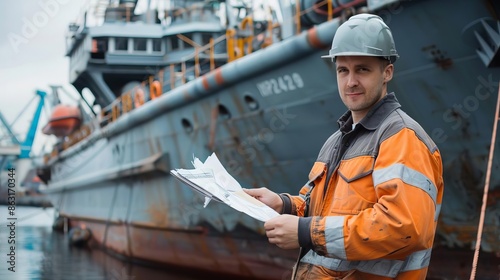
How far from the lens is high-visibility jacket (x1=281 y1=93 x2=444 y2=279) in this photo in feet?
5.25

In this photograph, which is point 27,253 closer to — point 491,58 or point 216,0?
point 216,0

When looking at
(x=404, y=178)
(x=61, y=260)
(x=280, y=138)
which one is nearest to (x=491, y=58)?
(x=280, y=138)

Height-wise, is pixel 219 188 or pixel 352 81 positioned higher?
pixel 352 81

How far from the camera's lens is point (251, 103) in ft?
26.8

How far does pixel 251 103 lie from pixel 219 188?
6280mm

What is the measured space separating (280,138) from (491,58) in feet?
9.98

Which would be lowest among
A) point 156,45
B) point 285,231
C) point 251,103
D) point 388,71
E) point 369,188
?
point 285,231

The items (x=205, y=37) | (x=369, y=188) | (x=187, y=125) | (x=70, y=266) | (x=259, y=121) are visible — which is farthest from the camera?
(x=205, y=37)

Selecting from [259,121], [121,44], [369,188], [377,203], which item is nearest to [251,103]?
[259,121]

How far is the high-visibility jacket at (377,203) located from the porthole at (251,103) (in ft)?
20.0

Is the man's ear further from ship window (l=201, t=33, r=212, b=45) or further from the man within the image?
ship window (l=201, t=33, r=212, b=45)

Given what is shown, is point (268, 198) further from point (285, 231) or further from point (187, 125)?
point (187, 125)

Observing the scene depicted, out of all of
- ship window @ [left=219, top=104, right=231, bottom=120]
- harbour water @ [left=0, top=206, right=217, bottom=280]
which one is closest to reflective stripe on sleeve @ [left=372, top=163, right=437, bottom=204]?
ship window @ [left=219, top=104, right=231, bottom=120]

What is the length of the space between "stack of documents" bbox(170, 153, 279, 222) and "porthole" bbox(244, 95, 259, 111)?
6035 mm
